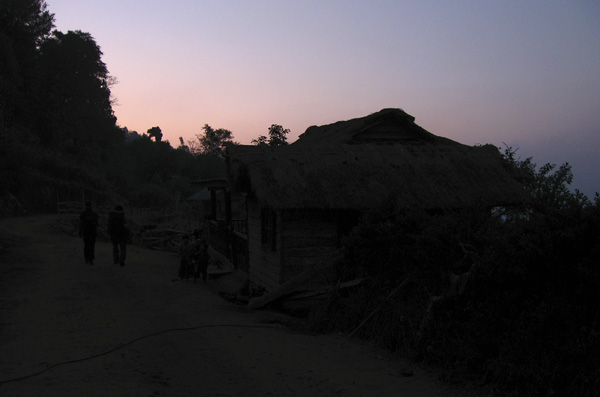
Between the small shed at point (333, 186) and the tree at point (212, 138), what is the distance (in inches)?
3488

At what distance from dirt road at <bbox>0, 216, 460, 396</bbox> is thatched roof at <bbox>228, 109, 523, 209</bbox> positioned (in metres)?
2.84

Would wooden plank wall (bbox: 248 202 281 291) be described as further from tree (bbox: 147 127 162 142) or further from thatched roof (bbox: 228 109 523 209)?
tree (bbox: 147 127 162 142)

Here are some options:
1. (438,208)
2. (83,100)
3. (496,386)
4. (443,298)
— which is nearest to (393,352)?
(443,298)

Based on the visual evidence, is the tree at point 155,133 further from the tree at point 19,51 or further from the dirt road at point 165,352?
the dirt road at point 165,352

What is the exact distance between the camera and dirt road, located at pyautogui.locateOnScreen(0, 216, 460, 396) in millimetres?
5309

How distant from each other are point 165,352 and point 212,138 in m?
96.5

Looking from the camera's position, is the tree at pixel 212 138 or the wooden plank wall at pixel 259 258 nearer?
the wooden plank wall at pixel 259 258

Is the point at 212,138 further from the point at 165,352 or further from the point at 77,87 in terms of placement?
the point at 165,352

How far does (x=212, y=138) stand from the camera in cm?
10069

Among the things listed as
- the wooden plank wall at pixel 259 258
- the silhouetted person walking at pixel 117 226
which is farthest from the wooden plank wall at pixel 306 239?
the silhouetted person walking at pixel 117 226

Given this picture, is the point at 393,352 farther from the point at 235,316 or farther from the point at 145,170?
the point at 145,170

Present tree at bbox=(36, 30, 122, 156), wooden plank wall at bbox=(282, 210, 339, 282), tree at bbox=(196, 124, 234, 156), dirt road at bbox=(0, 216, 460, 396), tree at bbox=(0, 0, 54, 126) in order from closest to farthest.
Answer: dirt road at bbox=(0, 216, 460, 396), wooden plank wall at bbox=(282, 210, 339, 282), tree at bbox=(0, 0, 54, 126), tree at bbox=(36, 30, 122, 156), tree at bbox=(196, 124, 234, 156)

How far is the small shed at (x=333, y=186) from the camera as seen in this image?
10.6 m

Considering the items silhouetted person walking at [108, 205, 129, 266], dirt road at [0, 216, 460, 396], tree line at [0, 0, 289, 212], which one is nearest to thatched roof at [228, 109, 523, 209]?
dirt road at [0, 216, 460, 396]
